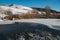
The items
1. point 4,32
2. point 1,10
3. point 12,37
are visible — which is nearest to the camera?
point 12,37

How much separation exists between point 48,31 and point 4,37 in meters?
1.16

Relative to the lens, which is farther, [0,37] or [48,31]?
[48,31]

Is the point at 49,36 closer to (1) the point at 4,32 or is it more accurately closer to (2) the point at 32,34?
(2) the point at 32,34

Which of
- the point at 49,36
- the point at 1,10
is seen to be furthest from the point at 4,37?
the point at 1,10

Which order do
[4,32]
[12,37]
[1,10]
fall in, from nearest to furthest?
[12,37], [4,32], [1,10]

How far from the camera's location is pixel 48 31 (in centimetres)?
474

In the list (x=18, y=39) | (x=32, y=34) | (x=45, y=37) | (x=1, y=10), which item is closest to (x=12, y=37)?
(x=18, y=39)

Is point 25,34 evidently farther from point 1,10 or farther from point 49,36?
point 1,10

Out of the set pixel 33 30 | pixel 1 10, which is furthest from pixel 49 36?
pixel 1 10

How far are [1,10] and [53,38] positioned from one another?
21122 millimetres

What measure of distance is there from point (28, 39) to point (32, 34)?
6.3 inches

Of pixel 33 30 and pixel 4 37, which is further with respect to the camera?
pixel 33 30

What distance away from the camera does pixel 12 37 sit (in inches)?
167

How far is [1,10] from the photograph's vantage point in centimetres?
2508
